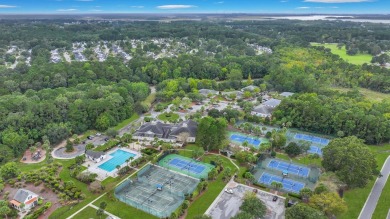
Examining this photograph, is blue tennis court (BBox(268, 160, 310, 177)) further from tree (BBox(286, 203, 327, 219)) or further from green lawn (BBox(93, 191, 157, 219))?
green lawn (BBox(93, 191, 157, 219))

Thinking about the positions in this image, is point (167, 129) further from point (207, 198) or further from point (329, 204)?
point (329, 204)

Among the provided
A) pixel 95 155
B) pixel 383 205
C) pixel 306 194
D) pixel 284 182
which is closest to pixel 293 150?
Answer: pixel 284 182

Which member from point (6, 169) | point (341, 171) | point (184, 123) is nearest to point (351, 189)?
point (341, 171)

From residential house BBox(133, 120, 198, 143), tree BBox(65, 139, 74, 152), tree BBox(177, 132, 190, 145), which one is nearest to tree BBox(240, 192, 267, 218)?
tree BBox(177, 132, 190, 145)

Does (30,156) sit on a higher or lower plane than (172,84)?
lower

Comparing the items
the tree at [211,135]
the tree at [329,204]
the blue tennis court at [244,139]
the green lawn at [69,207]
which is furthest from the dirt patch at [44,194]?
the blue tennis court at [244,139]

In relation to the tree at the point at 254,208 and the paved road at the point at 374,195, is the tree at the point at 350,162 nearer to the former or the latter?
the paved road at the point at 374,195
